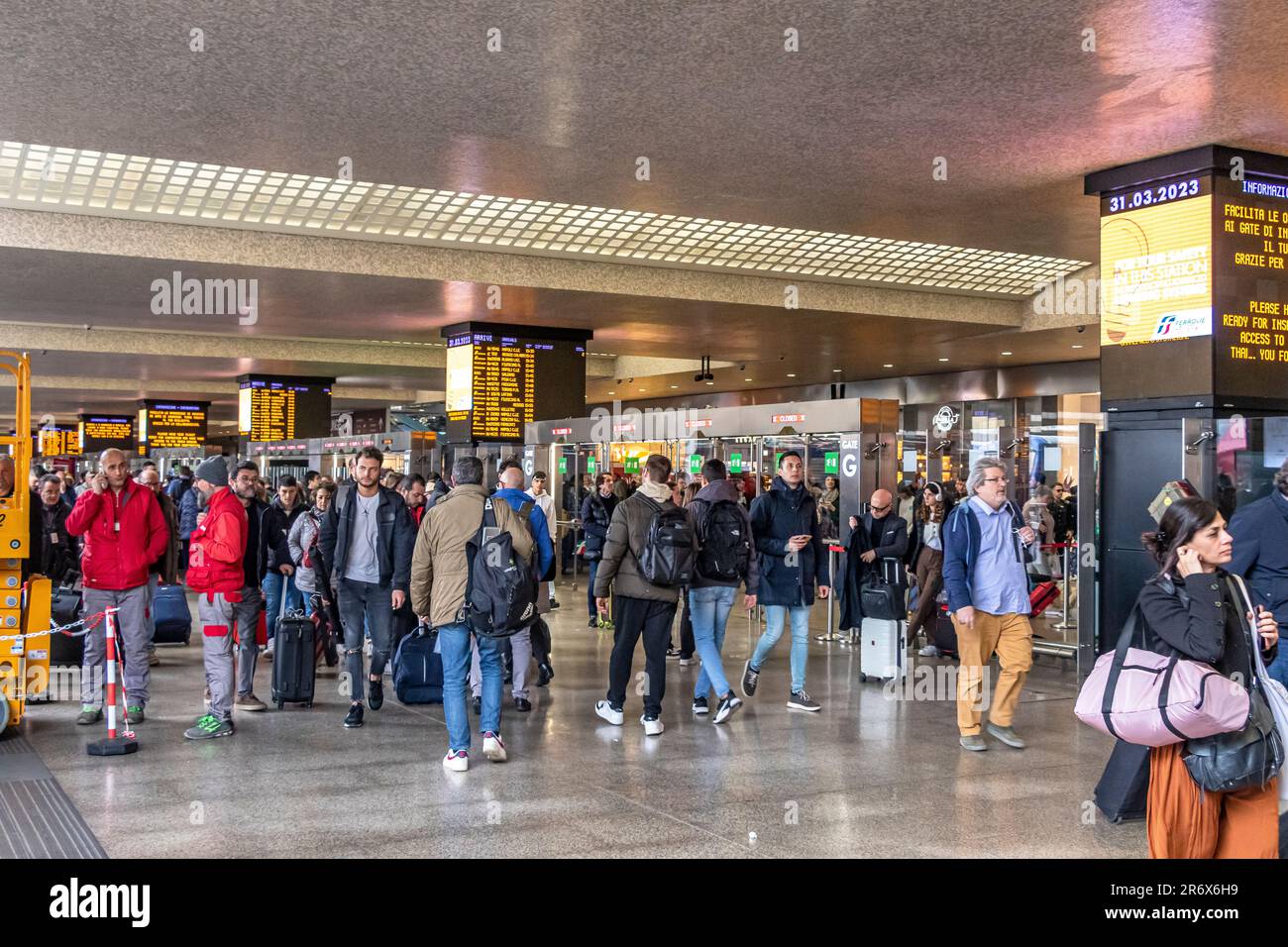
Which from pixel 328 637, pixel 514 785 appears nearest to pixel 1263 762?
pixel 514 785

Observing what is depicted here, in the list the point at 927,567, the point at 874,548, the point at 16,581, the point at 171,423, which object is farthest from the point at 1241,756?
the point at 171,423

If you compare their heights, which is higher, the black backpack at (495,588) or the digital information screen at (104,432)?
the digital information screen at (104,432)

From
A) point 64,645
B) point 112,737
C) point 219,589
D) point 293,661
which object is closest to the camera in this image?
point 112,737

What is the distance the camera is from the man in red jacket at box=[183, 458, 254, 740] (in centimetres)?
820

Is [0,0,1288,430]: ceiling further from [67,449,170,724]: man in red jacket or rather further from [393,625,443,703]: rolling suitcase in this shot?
Result: [393,625,443,703]: rolling suitcase

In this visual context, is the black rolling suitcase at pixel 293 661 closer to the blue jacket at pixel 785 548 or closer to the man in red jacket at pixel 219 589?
the man in red jacket at pixel 219 589

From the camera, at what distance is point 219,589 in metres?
8.20

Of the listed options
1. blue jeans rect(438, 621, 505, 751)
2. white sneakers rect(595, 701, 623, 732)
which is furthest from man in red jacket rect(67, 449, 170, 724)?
white sneakers rect(595, 701, 623, 732)

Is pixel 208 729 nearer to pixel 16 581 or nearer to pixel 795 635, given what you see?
pixel 16 581

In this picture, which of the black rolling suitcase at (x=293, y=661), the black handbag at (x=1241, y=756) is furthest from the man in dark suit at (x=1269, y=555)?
the black rolling suitcase at (x=293, y=661)

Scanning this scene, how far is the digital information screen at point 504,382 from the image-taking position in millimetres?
20141

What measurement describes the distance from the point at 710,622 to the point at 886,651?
2.39 meters

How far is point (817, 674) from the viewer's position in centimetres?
1117

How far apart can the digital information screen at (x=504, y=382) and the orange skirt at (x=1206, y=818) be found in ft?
54.2
